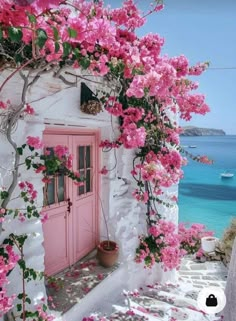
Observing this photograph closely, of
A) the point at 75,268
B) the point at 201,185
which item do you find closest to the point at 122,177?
the point at 75,268

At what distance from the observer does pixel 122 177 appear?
5.37 m

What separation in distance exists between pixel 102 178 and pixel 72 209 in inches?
32.2

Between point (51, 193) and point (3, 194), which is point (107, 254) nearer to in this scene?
point (51, 193)

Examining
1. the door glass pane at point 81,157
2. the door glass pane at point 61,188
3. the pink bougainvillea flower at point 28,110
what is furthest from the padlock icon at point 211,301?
the door glass pane at point 81,157

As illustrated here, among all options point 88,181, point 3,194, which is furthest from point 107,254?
point 3,194

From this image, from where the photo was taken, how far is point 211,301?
2.90 metres

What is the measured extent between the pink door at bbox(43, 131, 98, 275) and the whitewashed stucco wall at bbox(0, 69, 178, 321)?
7.7 inches

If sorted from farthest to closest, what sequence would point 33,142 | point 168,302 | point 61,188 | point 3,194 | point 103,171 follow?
1. point 168,302
2. point 103,171
3. point 61,188
4. point 33,142
5. point 3,194

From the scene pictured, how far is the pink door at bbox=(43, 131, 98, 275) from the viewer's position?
4281 mm

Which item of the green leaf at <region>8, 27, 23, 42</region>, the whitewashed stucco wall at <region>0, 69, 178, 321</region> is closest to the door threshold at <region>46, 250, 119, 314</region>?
the whitewashed stucco wall at <region>0, 69, 178, 321</region>

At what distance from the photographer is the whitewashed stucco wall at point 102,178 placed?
125 inches

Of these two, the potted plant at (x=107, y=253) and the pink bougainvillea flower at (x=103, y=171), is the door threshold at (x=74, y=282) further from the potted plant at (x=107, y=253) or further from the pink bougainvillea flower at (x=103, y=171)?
the pink bougainvillea flower at (x=103, y=171)

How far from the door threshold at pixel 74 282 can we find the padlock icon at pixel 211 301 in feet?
5.78

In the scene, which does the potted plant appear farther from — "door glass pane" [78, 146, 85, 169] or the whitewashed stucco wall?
"door glass pane" [78, 146, 85, 169]
